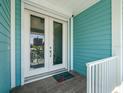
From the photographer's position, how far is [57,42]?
3.49 meters

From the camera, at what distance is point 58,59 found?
3518 millimetres

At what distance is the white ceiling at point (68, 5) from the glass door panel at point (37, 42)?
0.59m

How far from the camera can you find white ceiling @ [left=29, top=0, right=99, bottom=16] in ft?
9.16

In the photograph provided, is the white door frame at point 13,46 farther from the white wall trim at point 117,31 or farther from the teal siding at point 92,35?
the white wall trim at point 117,31

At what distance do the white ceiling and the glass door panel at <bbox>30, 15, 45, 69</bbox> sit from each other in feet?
1.95

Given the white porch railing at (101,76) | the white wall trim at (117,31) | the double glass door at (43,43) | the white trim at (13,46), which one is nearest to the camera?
the white porch railing at (101,76)

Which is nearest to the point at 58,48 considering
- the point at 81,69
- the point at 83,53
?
the point at 83,53

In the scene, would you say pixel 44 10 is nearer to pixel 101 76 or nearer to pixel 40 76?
pixel 40 76

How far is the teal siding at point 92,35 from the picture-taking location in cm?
236

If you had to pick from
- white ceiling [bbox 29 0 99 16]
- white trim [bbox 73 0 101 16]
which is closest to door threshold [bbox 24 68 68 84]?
white ceiling [bbox 29 0 99 16]

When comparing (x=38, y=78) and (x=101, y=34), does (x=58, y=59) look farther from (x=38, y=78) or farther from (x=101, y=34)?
(x=101, y=34)

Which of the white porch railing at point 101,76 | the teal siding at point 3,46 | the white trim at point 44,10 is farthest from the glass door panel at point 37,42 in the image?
the white porch railing at point 101,76

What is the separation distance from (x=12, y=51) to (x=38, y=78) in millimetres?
1226

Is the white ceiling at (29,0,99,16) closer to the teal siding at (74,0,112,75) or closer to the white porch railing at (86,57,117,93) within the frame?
the teal siding at (74,0,112,75)
